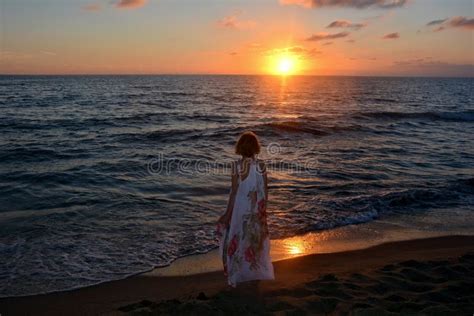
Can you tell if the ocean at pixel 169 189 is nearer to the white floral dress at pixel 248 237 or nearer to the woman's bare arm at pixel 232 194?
the white floral dress at pixel 248 237

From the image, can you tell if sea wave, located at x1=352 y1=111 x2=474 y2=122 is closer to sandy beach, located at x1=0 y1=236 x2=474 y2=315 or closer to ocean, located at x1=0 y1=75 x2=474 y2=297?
ocean, located at x1=0 y1=75 x2=474 y2=297

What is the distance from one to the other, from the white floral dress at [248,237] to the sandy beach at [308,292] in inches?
7.5

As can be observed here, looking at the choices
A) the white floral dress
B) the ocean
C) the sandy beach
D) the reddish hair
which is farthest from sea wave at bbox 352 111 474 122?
the reddish hair

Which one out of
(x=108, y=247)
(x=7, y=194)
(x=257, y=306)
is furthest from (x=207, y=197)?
(x=257, y=306)

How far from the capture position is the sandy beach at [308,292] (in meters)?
4.59

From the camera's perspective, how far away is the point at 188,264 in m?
6.63

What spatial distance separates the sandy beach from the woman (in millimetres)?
240

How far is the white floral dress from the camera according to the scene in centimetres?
525

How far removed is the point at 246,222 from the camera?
5.33 meters

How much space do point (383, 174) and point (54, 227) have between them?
9.63 meters

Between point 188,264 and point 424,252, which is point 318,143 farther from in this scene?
point 188,264

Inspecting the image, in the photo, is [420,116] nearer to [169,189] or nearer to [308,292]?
[169,189]

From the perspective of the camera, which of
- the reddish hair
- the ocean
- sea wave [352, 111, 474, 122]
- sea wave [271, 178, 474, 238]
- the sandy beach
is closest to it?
the sandy beach

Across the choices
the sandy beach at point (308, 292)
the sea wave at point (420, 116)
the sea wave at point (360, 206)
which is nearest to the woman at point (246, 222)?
the sandy beach at point (308, 292)
